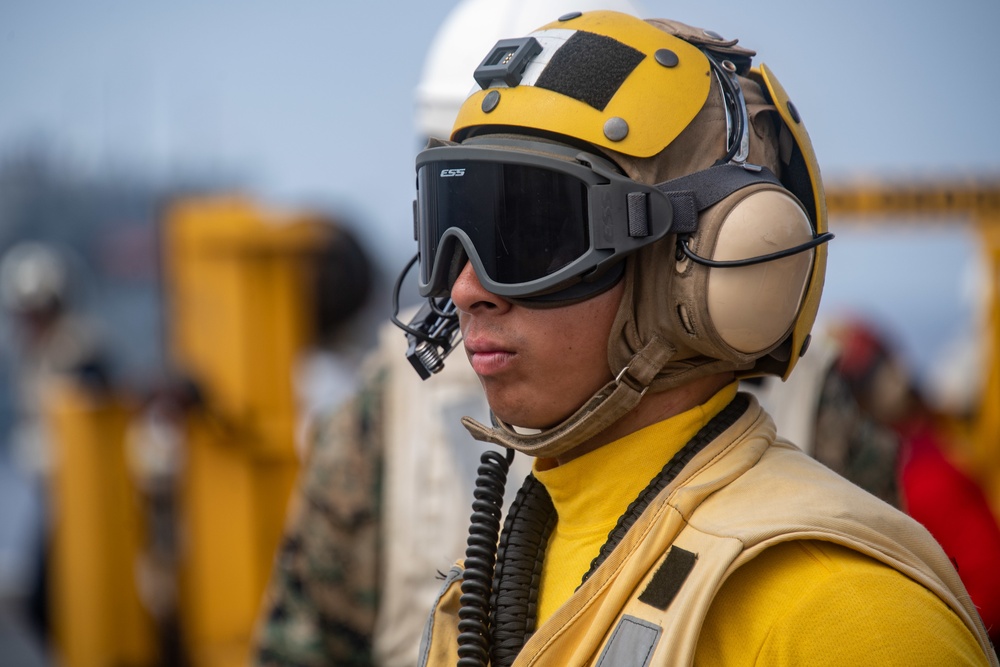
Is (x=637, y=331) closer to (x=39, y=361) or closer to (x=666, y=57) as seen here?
(x=666, y=57)

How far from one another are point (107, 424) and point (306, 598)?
3.33 m

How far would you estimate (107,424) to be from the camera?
248 inches

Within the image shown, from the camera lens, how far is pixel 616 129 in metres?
1.63

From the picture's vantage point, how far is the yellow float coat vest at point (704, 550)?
4.75ft

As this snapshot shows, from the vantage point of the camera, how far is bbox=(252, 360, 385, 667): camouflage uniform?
10.8 ft

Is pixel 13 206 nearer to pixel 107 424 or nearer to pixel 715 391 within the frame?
pixel 107 424

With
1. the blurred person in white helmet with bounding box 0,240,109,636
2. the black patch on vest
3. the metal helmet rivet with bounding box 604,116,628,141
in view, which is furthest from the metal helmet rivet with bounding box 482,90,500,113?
the blurred person in white helmet with bounding box 0,240,109,636

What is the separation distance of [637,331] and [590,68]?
39 centimetres

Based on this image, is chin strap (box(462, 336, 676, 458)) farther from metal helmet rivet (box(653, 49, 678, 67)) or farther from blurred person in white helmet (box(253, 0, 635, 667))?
blurred person in white helmet (box(253, 0, 635, 667))

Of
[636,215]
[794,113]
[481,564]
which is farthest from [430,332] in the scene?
[794,113]

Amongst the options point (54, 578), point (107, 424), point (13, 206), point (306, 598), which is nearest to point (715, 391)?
point (306, 598)

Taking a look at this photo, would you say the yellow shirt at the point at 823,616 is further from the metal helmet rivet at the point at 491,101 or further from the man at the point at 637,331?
the metal helmet rivet at the point at 491,101

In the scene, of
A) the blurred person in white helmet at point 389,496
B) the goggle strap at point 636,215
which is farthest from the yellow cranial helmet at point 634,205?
the blurred person in white helmet at point 389,496

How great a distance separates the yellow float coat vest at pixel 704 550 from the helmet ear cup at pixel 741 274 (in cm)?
17
